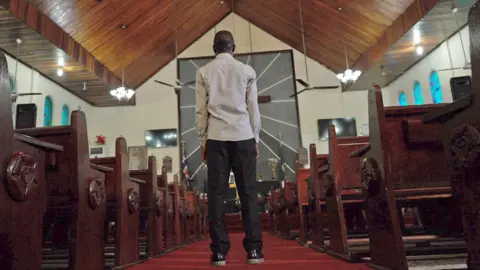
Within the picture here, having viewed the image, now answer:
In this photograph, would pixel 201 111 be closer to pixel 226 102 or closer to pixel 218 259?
pixel 226 102

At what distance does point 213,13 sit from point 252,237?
1148 centimetres

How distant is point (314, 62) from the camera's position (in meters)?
13.5

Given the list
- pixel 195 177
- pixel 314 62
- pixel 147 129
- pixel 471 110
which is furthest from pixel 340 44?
pixel 471 110

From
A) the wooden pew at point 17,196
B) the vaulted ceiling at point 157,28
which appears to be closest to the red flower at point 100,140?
the vaulted ceiling at point 157,28

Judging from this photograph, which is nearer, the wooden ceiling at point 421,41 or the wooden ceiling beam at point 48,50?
the wooden ceiling beam at point 48,50

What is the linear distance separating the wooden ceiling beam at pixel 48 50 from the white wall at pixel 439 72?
28.2 feet

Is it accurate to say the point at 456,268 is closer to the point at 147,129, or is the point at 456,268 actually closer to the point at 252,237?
the point at 252,237

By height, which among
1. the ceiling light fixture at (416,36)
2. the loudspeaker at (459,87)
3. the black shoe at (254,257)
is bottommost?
the black shoe at (254,257)

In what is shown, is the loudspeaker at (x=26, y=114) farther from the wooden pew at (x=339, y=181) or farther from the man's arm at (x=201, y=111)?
the wooden pew at (x=339, y=181)

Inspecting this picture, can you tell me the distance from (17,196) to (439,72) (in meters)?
10.2

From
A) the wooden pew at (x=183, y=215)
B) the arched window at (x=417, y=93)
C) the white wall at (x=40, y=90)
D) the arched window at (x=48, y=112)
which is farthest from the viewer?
the arched window at (x=417, y=93)

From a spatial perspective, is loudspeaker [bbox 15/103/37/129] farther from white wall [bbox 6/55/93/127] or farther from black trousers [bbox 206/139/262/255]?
black trousers [bbox 206/139/262/255]

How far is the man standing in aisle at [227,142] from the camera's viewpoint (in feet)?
7.89

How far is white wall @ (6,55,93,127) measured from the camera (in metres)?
9.10
